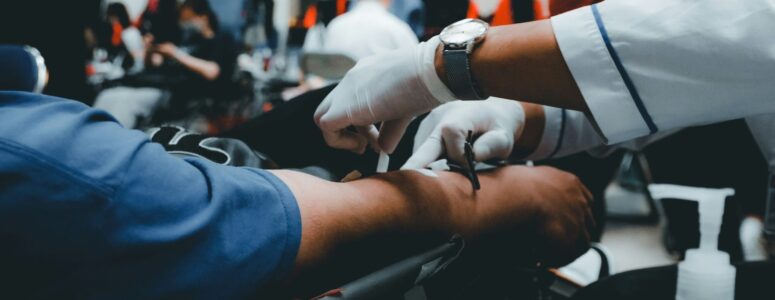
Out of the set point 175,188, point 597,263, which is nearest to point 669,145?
point 597,263

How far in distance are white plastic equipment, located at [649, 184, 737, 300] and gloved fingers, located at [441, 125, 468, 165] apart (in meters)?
0.27

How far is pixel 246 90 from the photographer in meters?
3.43

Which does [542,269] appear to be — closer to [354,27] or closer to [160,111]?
[354,27]

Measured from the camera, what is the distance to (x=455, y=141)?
2.46 ft

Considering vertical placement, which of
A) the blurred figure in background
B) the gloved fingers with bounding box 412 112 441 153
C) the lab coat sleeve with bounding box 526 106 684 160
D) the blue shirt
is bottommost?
the blurred figure in background

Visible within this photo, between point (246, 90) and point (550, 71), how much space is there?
308 cm

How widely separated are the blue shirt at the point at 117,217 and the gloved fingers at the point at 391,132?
0.28 m

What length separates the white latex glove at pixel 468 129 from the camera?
2.45 ft

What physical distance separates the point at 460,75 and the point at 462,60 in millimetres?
16

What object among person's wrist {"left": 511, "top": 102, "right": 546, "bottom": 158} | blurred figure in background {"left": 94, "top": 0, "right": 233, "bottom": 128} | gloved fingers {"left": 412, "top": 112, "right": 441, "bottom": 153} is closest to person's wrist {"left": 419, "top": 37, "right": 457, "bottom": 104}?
gloved fingers {"left": 412, "top": 112, "right": 441, "bottom": 153}

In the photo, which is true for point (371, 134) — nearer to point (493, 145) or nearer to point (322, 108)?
point (322, 108)

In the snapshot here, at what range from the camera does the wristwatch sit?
0.59 metres

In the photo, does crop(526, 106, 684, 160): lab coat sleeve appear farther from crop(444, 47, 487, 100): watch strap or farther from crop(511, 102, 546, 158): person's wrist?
crop(444, 47, 487, 100): watch strap

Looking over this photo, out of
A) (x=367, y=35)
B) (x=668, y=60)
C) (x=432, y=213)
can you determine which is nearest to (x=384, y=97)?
(x=432, y=213)
